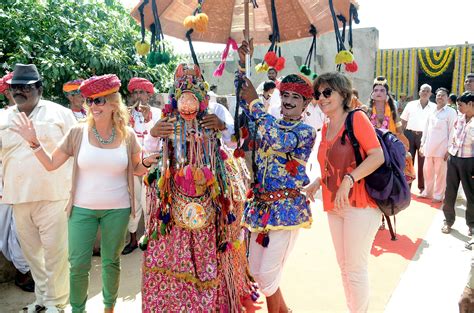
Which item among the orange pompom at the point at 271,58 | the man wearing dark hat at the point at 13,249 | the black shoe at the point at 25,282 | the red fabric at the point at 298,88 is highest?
the orange pompom at the point at 271,58

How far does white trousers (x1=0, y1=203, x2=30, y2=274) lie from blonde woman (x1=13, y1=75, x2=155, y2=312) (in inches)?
51.3

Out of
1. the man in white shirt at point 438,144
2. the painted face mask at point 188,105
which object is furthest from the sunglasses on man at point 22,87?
the man in white shirt at point 438,144

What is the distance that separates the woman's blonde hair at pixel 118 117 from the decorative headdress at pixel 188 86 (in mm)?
465

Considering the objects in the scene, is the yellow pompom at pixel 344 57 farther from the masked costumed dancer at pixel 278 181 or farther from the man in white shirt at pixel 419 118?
the man in white shirt at pixel 419 118

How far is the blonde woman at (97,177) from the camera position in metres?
3.10

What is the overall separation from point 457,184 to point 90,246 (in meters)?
4.98

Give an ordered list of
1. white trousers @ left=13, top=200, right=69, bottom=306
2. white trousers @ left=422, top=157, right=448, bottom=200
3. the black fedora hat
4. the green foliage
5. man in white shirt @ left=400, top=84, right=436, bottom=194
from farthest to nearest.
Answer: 1. man in white shirt @ left=400, top=84, right=436, bottom=194
2. white trousers @ left=422, top=157, right=448, bottom=200
3. the green foliage
4. white trousers @ left=13, top=200, right=69, bottom=306
5. the black fedora hat

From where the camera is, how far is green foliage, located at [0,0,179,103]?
18.9 ft

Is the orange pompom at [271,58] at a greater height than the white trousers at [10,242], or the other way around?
the orange pompom at [271,58]

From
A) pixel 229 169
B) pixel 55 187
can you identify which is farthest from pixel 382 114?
pixel 55 187

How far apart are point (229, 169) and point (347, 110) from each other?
1.00 metres

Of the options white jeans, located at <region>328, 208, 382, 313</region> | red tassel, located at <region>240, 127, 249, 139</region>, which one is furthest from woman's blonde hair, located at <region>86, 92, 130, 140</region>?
white jeans, located at <region>328, 208, 382, 313</region>

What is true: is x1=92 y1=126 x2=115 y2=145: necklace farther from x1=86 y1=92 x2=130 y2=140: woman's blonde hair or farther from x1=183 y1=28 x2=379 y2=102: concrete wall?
x1=183 y1=28 x2=379 y2=102: concrete wall

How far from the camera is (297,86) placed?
9.47ft
